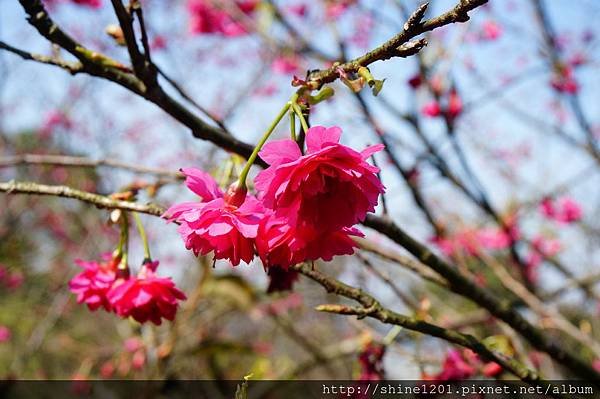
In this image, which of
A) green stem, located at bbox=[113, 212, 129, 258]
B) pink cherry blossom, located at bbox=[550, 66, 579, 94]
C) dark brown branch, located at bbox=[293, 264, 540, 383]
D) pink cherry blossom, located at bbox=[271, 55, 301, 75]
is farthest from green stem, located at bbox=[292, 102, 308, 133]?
pink cherry blossom, located at bbox=[271, 55, 301, 75]

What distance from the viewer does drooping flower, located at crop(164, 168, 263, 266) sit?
708mm

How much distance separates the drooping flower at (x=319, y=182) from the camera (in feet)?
2.13

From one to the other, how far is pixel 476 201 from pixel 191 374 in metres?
2.71

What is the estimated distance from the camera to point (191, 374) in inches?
165

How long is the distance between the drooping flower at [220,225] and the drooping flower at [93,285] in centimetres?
37

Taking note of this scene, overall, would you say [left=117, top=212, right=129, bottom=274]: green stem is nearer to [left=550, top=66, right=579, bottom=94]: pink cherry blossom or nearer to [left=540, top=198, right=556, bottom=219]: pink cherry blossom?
[left=550, top=66, right=579, bottom=94]: pink cherry blossom

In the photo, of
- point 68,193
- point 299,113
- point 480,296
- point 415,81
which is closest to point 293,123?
point 299,113

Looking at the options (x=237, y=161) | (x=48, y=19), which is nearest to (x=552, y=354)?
(x=237, y=161)

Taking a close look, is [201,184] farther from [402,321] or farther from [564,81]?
[564,81]

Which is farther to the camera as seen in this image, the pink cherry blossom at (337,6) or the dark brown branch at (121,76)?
the pink cherry blossom at (337,6)

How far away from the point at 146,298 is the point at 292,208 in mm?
413

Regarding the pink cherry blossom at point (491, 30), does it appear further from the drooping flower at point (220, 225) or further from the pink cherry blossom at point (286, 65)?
the drooping flower at point (220, 225)

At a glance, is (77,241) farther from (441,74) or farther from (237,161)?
(237,161)

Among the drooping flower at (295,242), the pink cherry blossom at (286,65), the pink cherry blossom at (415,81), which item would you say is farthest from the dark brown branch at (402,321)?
the pink cherry blossom at (286,65)
